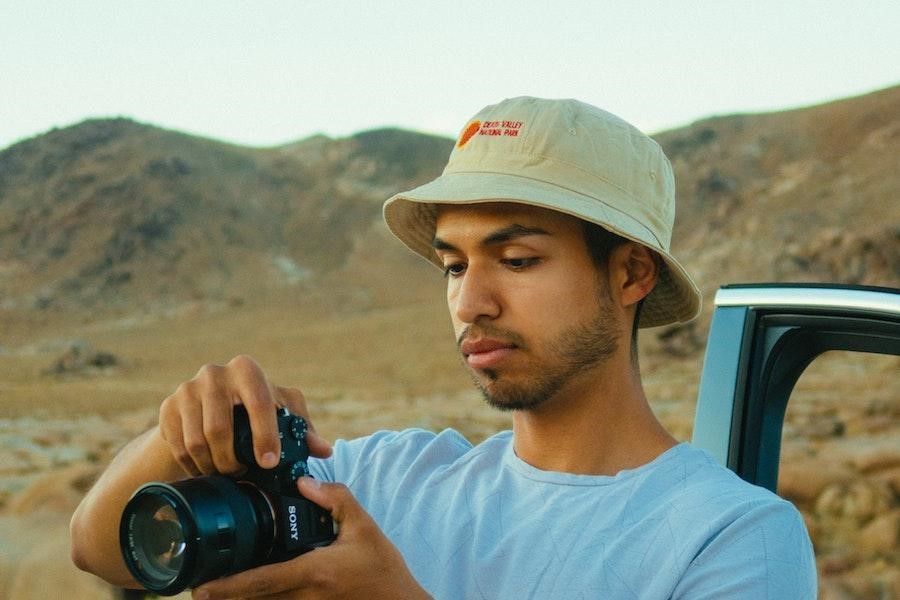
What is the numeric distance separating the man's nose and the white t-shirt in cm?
32

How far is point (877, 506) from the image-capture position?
740cm

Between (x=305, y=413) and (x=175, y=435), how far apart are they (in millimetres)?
232

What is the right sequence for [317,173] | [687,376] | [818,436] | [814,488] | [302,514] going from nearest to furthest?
[302,514], [814,488], [818,436], [687,376], [317,173]

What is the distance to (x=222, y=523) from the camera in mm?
1587

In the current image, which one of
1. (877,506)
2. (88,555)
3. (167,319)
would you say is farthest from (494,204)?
(167,319)

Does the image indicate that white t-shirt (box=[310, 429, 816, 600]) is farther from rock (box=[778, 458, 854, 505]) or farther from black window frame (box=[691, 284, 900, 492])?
rock (box=[778, 458, 854, 505])

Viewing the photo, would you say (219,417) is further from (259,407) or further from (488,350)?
(488,350)

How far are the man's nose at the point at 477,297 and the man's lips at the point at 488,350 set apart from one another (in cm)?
5

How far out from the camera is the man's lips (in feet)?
7.00

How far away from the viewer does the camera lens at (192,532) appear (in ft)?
5.09

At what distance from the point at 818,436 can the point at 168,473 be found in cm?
1082

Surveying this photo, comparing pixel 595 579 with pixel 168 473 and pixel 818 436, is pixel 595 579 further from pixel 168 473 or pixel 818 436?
pixel 818 436

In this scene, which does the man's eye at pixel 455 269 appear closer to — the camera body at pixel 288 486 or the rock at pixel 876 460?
the camera body at pixel 288 486

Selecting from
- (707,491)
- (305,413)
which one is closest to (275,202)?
(305,413)
